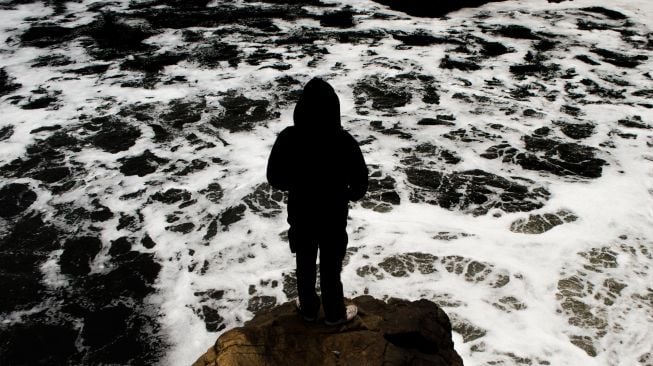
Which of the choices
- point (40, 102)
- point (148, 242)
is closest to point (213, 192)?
point (148, 242)

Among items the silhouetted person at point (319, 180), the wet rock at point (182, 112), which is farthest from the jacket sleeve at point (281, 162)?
the wet rock at point (182, 112)

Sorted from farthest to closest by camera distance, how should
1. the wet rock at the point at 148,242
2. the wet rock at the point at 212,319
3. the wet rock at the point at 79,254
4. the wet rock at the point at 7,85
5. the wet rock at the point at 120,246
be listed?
the wet rock at the point at 7,85
the wet rock at the point at 148,242
the wet rock at the point at 120,246
the wet rock at the point at 79,254
the wet rock at the point at 212,319

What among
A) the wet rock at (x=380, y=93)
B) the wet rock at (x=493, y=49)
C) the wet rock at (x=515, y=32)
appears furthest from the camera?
the wet rock at (x=515, y=32)

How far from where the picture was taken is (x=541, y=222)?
6055 mm

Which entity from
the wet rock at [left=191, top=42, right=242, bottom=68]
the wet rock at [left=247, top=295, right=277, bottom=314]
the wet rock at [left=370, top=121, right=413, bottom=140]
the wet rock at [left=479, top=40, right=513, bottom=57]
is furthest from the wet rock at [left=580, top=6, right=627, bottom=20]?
the wet rock at [left=247, top=295, right=277, bottom=314]

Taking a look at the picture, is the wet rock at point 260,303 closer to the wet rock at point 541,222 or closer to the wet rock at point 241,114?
the wet rock at point 541,222

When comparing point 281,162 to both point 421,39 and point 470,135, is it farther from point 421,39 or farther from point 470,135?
point 421,39

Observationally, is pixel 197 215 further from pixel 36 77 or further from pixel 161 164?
pixel 36 77

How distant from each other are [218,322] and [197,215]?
84.5 inches

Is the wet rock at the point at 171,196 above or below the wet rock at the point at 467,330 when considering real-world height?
below

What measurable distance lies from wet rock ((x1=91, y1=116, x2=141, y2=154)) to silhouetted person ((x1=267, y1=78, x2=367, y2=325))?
20.6ft

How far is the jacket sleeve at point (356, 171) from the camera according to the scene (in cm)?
282

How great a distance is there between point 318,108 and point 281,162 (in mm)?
462

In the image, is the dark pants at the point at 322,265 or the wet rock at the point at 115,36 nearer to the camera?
the dark pants at the point at 322,265
